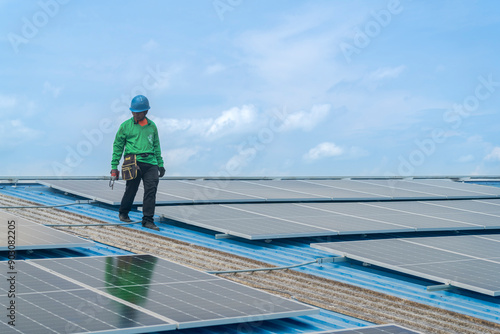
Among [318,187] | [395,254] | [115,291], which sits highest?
[318,187]

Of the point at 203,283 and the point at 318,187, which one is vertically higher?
the point at 318,187

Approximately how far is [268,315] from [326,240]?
6359mm

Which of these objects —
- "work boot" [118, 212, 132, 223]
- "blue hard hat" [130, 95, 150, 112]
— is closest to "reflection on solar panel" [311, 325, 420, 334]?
"blue hard hat" [130, 95, 150, 112]

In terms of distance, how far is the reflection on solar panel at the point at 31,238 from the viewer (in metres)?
10.8

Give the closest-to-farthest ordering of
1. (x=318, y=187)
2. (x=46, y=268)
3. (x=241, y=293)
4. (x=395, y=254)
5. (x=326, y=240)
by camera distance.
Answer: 1. (x=241, y=293)
2. (x=46, y=268)
3. (x=395, y=254)
4. (x=326, y=240)
5. (x=318, y=187)

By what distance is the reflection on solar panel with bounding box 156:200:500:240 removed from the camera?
44.5 feet

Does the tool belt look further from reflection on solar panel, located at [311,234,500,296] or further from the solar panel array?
the solar panel array

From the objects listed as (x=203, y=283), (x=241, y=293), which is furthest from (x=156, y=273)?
(x=241, y=293)

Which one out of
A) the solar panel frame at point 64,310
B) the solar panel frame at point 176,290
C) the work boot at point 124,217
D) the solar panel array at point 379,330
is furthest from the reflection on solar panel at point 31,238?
the solar panel array at point 379,330

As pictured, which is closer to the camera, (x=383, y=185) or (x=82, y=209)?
(x=82, y=209)

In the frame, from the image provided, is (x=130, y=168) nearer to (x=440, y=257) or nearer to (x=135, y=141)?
(x=135, y=141)

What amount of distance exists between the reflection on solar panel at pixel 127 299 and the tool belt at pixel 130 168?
173 inches

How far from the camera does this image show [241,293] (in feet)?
28.2

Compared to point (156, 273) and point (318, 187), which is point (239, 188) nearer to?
point (318, 187)
